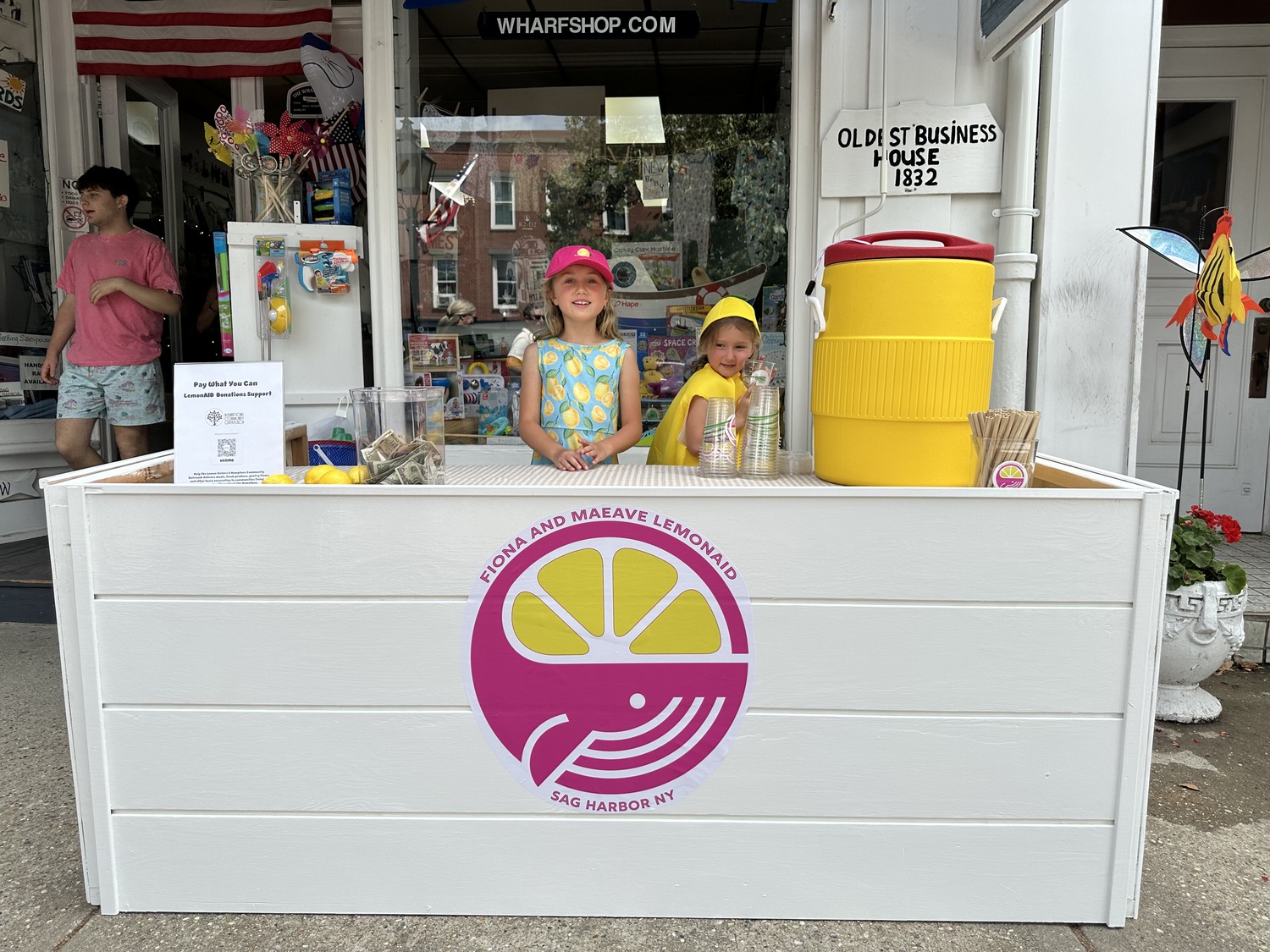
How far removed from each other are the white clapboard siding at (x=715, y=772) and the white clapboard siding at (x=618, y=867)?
0.04m

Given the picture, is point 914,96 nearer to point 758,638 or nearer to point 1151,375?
point 758,638

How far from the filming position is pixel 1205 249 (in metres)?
4.52

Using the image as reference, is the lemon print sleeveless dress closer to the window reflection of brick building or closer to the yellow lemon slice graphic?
the yellow lemon slice graphic

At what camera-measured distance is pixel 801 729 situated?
1.82 m

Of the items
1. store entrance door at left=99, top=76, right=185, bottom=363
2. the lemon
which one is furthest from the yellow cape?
store entrance door at left=99, top=76, right=185, bottom=363

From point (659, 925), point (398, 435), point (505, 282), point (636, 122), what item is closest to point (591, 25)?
point (636, 122)

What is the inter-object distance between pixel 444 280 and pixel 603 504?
2.45 m

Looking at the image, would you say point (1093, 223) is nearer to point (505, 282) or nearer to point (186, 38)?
point (505, 282)

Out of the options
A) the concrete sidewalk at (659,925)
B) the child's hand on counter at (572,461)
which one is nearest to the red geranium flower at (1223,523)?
the concrete sidewalk at (659,925)

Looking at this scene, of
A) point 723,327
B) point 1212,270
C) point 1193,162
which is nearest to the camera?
point 723,327

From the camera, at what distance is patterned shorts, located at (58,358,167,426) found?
4.23 metres

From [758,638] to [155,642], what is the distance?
125 cm

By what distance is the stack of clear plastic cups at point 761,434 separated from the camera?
208cm

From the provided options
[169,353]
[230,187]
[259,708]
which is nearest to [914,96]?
[259,708]
